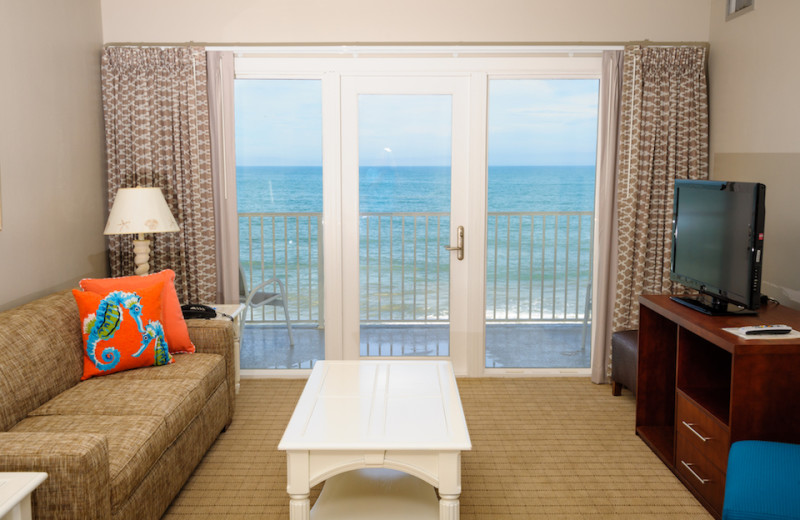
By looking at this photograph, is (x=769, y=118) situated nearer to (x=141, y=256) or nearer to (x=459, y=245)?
(x=459, y=245)

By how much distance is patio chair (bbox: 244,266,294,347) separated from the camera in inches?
179

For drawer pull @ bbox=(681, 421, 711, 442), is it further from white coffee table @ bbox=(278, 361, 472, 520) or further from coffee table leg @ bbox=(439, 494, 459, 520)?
coffee table leg @ bbox=(439, 494, 459, 520)

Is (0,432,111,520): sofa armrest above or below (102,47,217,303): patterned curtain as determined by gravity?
below

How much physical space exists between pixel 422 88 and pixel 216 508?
2812 millimetres

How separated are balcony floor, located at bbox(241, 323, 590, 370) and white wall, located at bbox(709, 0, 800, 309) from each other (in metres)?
1.53

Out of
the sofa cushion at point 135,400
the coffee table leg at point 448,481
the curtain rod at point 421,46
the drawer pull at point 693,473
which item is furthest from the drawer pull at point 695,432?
the curtain rod at point 421,46

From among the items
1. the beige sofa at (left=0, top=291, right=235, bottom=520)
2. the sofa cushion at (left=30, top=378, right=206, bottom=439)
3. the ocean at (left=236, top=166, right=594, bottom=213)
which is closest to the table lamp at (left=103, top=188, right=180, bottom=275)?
the beige sofa at (left=0, top=291, right=235, bottom=520)

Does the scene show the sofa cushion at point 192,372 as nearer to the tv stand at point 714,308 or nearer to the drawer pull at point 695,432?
the drawer pull at point 695,432

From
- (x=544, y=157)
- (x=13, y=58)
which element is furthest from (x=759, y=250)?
(x=13, y=58)

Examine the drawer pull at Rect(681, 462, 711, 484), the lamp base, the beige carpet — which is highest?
the lamp base

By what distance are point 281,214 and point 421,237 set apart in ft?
3.29

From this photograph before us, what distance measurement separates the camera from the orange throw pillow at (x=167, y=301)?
10.8 feet

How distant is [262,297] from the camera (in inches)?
185

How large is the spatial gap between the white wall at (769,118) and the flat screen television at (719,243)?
50 cm
